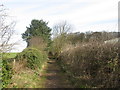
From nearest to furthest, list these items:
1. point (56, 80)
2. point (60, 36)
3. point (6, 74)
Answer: point (6, 74), point (56, 80), point (60, 36)

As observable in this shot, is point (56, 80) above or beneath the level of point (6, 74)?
beneath

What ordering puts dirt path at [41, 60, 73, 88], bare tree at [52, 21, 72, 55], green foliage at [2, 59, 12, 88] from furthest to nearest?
bare tree at [52, 21, 72, 55], dirt path at [41, 60, 73, 88], green foliage at [2, 59, 12, 88]

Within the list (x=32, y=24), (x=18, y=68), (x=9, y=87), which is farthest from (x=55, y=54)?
(x=9, y=87)

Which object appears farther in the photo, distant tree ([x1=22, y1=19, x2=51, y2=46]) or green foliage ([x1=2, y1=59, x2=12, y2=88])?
distant tree ([x1=22, y1=19, x2=51, y2=46])

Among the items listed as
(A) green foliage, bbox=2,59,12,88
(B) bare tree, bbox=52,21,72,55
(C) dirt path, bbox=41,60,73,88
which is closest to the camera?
(A) green foliage, bbox=2,59,12,88

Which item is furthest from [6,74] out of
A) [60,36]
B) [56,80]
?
[60,36]

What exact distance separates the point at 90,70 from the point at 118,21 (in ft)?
11.0

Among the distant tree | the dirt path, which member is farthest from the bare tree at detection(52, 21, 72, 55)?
the dirt path

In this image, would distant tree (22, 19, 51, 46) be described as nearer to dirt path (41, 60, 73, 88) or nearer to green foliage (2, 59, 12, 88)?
dirt path (41, 60, 73, 88)

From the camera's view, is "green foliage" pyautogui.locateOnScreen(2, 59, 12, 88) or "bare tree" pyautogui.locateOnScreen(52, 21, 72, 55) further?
"bare tree" pyautogui.locateOnScreen(52, 21, 72, 55)

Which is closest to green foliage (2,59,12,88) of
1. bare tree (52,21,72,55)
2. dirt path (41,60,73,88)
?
dirt path (41,60,73,88)

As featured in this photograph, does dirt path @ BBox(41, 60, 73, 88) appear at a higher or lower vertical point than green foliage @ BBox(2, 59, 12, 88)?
lower

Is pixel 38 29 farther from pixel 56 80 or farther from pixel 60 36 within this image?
pixel 56 80

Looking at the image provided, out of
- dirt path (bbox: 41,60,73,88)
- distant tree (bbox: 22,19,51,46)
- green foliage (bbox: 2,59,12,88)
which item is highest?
distant tree (bbox: 22,19,51,46)
